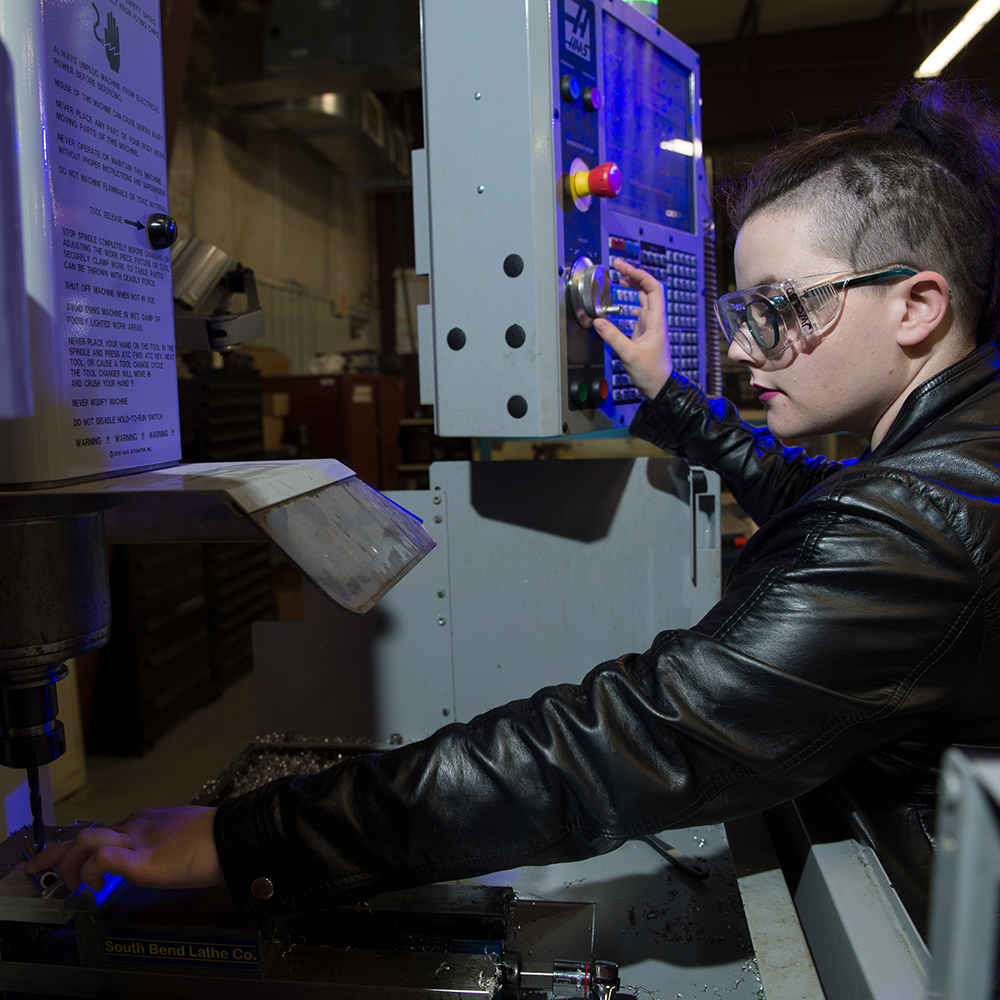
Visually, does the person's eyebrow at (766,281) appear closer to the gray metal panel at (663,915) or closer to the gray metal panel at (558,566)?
the gray metal panel at (558,566)

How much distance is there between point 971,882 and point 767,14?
205 inches

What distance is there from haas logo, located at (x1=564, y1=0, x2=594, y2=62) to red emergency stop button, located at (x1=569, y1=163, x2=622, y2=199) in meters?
0.17

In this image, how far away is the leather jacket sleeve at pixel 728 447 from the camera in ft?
4.04

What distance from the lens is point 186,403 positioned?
9.17 feet

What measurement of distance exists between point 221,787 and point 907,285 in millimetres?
990

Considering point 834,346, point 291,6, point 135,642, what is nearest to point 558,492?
point 834,346

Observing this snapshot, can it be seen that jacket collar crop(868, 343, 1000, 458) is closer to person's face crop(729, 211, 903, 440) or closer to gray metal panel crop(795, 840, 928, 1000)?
person's face crop(729, 211, 903, 440)

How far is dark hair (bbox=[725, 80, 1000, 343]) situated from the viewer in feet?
2.45

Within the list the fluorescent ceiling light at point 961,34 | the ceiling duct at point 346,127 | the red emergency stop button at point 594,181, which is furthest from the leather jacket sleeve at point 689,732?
the ceiling duct at point 346,127

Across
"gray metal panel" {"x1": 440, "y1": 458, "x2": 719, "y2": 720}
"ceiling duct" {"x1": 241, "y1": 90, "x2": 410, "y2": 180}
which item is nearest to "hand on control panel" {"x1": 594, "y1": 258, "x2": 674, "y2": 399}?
"gray metal panel" {"x1": 440, "y1": 458, "x2": 719, "y2": 720}

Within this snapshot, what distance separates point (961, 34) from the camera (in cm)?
330

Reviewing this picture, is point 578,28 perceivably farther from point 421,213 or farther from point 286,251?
point 286,251

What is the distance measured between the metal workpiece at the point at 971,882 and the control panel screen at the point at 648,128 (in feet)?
3.50

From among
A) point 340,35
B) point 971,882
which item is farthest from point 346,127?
point 971,882
